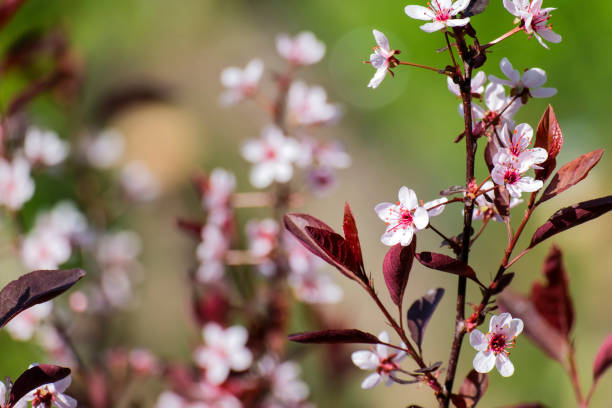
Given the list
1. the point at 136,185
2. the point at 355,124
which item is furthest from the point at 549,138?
the point at 355,124

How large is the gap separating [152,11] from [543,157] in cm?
204

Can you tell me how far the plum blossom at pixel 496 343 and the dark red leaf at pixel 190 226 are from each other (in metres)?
0.58

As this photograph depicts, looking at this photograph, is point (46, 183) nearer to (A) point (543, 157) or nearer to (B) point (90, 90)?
(B) point (90, 90)

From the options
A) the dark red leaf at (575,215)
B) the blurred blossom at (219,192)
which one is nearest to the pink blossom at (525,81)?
the dark red leaf at (575,215)

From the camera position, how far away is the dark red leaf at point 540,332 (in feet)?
2.38

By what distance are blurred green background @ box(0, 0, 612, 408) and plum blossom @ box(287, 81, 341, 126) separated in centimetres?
65

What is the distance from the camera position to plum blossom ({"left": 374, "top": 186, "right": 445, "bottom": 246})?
0.49m

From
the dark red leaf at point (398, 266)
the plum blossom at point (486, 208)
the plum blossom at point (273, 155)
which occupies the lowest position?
the dark red leaf at point (398, 266)

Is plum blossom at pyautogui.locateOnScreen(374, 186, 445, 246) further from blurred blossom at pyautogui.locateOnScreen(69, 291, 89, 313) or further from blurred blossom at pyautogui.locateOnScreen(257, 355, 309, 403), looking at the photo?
blurred blossom at pyautogui.locateOnScreen(69, 291, 89, 313)

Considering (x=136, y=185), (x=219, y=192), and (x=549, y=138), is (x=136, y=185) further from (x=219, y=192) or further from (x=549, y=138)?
(x=549, y=138)

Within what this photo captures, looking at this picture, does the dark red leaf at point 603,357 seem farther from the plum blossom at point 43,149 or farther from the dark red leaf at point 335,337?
the plum blossom at point 43,149

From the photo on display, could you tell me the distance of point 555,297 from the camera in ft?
2.26

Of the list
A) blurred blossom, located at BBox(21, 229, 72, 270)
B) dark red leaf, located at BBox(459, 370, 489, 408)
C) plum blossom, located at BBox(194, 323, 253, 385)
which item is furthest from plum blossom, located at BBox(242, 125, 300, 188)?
dark red leaf, located at BBox(459, 370, 489, 408)

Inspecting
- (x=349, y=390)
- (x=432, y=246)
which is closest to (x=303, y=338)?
(x=349, y=390)
